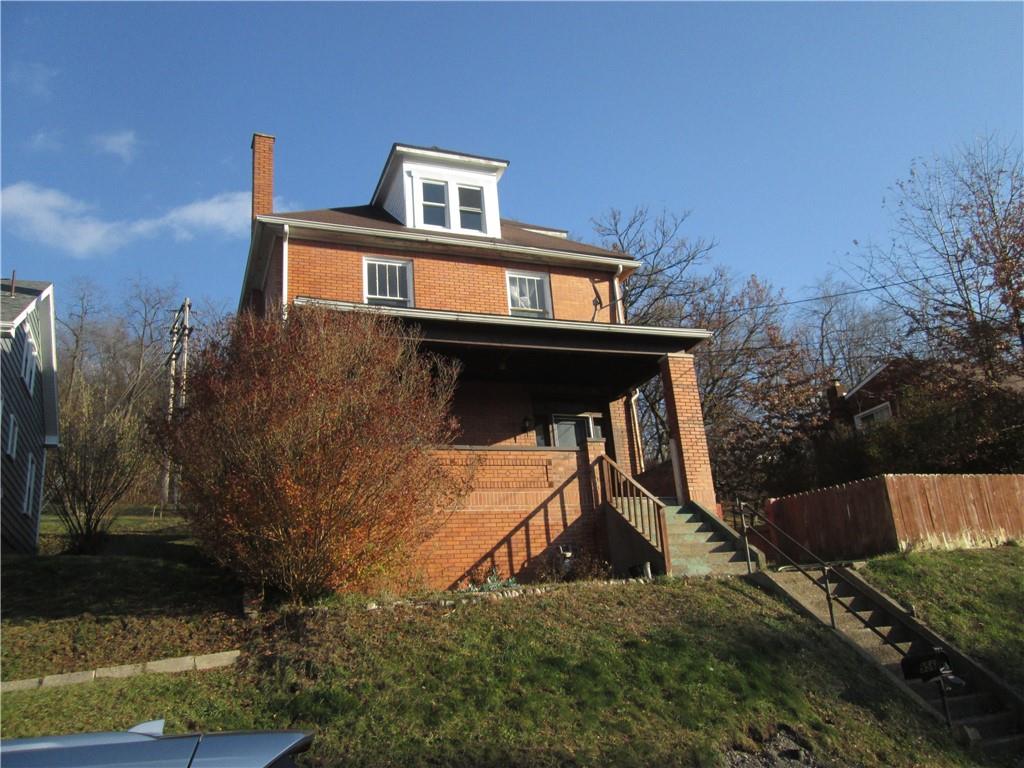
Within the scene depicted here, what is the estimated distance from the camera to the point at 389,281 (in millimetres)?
17453

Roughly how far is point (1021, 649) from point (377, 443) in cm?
902

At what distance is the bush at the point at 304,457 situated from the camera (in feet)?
31.5

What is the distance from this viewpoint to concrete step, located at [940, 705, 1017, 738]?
31.2 feet

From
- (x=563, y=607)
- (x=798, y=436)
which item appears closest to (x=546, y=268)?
(x=563, y=607)

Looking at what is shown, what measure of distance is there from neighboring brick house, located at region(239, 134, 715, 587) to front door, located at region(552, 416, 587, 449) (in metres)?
0.03

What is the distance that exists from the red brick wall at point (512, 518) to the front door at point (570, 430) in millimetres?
3233

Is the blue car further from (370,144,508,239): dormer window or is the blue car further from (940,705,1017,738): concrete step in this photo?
(370,144,508,239): dormer window

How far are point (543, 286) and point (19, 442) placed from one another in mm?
12264

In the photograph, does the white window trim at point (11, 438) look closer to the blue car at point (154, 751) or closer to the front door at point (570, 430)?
the front door at point (570, 430)

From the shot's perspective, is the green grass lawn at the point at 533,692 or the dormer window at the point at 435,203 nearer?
the green grass lawn at the point at 533,692

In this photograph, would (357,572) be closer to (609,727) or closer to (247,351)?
(247,351)

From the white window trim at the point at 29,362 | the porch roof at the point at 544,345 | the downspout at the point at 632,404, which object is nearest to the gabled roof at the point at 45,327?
the white window trim at the point at 29,362

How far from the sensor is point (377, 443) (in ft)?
32.8

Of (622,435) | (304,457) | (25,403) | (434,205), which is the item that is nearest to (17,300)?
(25,403)
